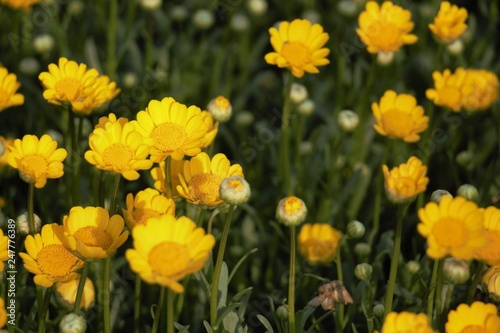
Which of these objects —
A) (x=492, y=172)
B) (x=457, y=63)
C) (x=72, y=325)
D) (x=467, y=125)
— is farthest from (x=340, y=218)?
(x=72, y=325)

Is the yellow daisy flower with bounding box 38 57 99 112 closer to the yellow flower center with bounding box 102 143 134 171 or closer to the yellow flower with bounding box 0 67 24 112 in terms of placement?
the yellow flower with bounding box 0 67 24 112

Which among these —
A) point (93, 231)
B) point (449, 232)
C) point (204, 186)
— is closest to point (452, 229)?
point (449, 232)

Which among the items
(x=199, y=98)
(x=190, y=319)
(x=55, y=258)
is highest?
(x=55, y=258)

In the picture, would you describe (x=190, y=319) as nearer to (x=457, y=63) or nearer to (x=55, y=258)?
(x=55, y=258)

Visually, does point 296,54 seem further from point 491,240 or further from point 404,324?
point 404,324

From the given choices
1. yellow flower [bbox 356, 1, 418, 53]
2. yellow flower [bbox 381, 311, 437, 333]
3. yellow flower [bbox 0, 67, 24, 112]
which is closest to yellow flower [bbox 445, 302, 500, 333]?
yellow flower [bbox 381, 311, 437, 333]

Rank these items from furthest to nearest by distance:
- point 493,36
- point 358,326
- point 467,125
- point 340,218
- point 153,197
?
1. point 493,36
2. point 467,125
3. point 340,218
4. point 358,326
5. point 153,197
